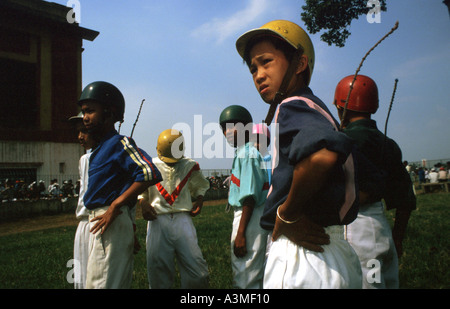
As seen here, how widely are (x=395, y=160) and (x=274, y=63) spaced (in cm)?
149

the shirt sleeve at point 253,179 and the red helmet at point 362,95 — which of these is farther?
the shirt sleeve at point 253,179

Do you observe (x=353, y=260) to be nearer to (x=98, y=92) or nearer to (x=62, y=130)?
(x=98, y=92)

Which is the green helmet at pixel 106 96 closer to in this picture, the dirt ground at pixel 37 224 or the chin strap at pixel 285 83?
the chin strap at pixel 285 83

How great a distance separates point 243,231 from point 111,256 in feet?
4.25

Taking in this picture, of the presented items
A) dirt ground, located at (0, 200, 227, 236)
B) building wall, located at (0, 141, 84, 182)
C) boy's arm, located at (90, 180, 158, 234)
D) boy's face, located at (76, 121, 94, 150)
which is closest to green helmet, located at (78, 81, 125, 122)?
boy's face, located at (76, 121, 94, 150)

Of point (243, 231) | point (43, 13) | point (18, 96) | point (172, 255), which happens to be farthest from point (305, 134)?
point (43, 13)

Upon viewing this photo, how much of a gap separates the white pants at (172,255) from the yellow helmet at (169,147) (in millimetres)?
794

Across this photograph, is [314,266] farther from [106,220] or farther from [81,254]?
[81,254]

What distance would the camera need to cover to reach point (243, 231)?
10.6 feet

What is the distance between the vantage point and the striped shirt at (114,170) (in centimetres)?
273

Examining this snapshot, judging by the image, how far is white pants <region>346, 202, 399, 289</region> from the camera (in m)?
2.26

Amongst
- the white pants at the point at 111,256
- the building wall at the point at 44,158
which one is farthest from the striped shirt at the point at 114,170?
the building wall at the point at 44,158

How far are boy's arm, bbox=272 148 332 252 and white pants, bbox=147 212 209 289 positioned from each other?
2558 millimetres

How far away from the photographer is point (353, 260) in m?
1.47
